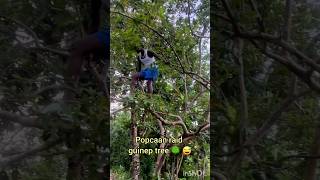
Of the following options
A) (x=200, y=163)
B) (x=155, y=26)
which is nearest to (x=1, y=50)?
(x=155, y=26)

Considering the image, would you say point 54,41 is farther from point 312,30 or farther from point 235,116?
point 312,30

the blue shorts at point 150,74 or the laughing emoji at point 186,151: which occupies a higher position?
the blue shorts at point 150,74

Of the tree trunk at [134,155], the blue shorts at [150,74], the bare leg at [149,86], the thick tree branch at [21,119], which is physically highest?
the blue shorts at [150,74]

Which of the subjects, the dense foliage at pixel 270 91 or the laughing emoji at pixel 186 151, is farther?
the dense foliage at pixel 270 91

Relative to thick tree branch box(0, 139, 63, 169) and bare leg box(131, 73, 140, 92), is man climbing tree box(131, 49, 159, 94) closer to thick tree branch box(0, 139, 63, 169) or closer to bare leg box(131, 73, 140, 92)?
bare leg box(131, 73, 140, 92)

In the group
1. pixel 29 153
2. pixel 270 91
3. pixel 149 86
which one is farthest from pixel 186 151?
pixel 29 153

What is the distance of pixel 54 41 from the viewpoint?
7.86ft

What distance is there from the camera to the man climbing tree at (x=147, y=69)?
2393mm

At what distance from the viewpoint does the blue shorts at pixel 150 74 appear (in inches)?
94.3

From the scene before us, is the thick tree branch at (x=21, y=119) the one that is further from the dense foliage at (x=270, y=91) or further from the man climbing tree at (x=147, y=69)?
the dense foliage at (x=270, y=91)

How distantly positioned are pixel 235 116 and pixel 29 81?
0.95 meters

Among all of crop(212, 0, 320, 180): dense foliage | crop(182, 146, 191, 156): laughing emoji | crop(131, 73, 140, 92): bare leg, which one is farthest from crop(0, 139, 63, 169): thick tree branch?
crop(212, 0, 320, 180): dense foliage

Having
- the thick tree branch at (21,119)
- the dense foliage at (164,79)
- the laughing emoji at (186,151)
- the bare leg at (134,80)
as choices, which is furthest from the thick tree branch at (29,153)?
the laughing emoji at (186,151)

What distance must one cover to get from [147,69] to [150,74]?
27 millimetres
